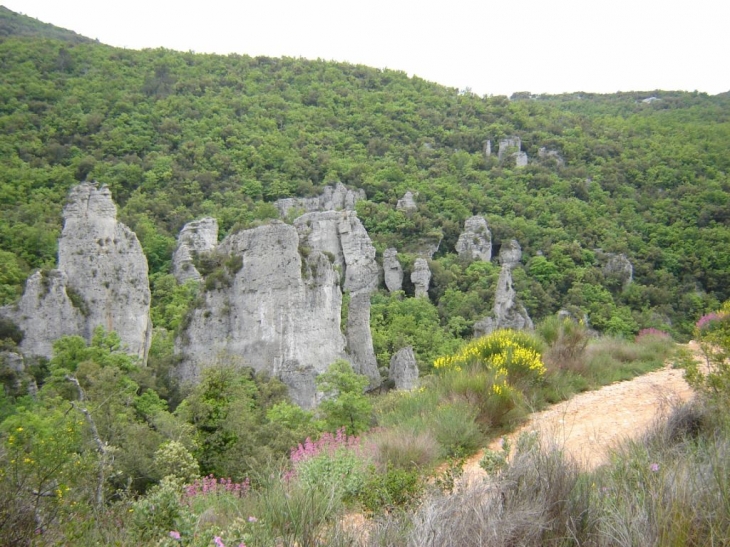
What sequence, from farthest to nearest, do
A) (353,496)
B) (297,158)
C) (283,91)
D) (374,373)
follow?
(283,91), (297,158), (374,373), (353,496)

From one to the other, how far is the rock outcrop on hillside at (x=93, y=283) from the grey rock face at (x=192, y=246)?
1102cm

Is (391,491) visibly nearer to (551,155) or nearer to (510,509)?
(510,509)

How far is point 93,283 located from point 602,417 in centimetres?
2386

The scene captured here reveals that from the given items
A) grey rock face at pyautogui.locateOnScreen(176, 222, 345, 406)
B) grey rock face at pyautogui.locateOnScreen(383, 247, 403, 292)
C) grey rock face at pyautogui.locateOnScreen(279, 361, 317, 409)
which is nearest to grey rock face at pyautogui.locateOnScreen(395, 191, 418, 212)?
grey rock face at pyautogui.locateOnScreen(383, 247, 403, 292)

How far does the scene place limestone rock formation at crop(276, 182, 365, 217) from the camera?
55906 mm

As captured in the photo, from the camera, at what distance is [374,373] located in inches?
1134

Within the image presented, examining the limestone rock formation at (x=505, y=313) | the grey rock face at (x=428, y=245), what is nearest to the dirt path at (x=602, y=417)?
the limestone rock formation at (x=505, y=313)

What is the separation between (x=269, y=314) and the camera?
24.0 meters

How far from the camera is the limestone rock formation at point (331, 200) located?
55.9m

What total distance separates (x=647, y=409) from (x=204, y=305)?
21.7 m

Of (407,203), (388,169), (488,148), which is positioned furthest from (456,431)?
(488,148)

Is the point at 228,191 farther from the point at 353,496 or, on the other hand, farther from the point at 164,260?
the point at 353,496

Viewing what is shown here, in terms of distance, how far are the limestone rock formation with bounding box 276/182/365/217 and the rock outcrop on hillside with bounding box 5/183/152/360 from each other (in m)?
31.6

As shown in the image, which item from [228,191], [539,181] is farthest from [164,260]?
[539,181]
